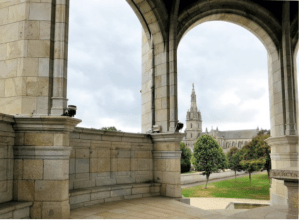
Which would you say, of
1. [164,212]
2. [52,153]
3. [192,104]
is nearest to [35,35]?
[52,153]

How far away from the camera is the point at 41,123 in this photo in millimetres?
5402

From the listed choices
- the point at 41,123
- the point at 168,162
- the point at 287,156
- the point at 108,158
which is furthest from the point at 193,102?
the point at 41,123

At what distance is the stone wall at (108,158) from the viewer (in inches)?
271

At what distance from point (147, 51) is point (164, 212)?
5970mm

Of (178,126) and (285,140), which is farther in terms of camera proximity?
(285,140)

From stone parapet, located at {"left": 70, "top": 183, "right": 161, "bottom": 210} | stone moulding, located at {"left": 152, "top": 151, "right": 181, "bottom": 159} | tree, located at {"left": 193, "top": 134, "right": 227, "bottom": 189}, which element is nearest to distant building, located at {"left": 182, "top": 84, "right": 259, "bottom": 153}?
tree, located at {"left": 193, "top": 134, "right": 227, "bottom": 189}

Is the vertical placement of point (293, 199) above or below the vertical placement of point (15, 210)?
above

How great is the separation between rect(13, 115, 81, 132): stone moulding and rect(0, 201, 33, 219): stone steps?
1.38 meters

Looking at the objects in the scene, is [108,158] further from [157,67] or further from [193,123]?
[193,123]

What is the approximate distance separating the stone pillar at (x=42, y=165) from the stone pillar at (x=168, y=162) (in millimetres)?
3722

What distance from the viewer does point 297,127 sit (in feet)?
32.1

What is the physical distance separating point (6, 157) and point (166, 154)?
4683 mm

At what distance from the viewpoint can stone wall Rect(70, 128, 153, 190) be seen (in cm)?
689

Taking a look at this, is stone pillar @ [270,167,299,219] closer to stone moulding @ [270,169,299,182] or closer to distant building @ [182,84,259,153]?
stone moulding @ [270,169,299,182]
